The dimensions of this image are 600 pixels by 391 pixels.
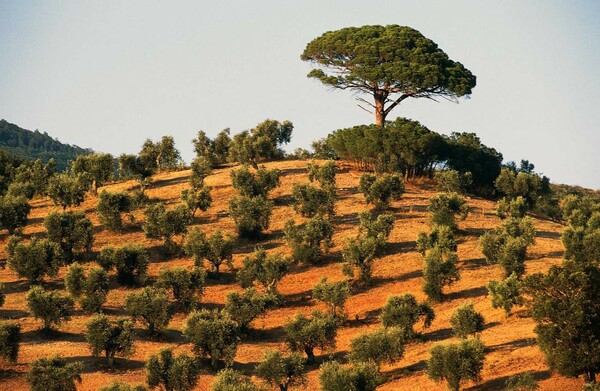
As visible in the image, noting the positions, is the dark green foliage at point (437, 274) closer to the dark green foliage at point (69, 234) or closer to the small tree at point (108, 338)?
the small tree at point (108, 338)

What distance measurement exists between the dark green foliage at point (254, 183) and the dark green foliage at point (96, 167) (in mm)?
21210

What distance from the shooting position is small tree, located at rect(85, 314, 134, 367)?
6056cm

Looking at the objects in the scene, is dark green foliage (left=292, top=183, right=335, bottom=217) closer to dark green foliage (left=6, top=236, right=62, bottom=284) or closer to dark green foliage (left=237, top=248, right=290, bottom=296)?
dark green foliage (left=237, top=248, right=290, bottom=296)

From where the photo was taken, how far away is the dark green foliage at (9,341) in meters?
58.3

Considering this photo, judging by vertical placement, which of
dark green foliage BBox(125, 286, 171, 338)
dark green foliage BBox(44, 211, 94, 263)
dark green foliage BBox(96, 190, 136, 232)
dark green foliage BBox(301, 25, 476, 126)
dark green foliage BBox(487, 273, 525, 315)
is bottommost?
dark green foliage BBox(125, 286, 171, 338)

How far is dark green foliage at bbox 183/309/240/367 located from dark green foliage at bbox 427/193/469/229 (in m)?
34.3

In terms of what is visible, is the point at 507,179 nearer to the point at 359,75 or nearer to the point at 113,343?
the point at 359,75

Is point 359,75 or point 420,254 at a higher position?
point 359,75

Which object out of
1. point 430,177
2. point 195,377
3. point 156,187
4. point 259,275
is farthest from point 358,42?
point 195,377

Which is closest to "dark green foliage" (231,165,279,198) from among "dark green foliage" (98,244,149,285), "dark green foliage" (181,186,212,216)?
"dark green foliage" (181,186,212,216)

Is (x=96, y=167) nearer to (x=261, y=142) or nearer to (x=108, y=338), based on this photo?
(x=261, y=142)

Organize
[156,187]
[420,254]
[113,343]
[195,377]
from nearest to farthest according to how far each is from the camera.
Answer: [195,377] → [113,343] → [420,254] → [156,187]

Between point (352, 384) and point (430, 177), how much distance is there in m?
72.2

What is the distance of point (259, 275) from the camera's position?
250ft
